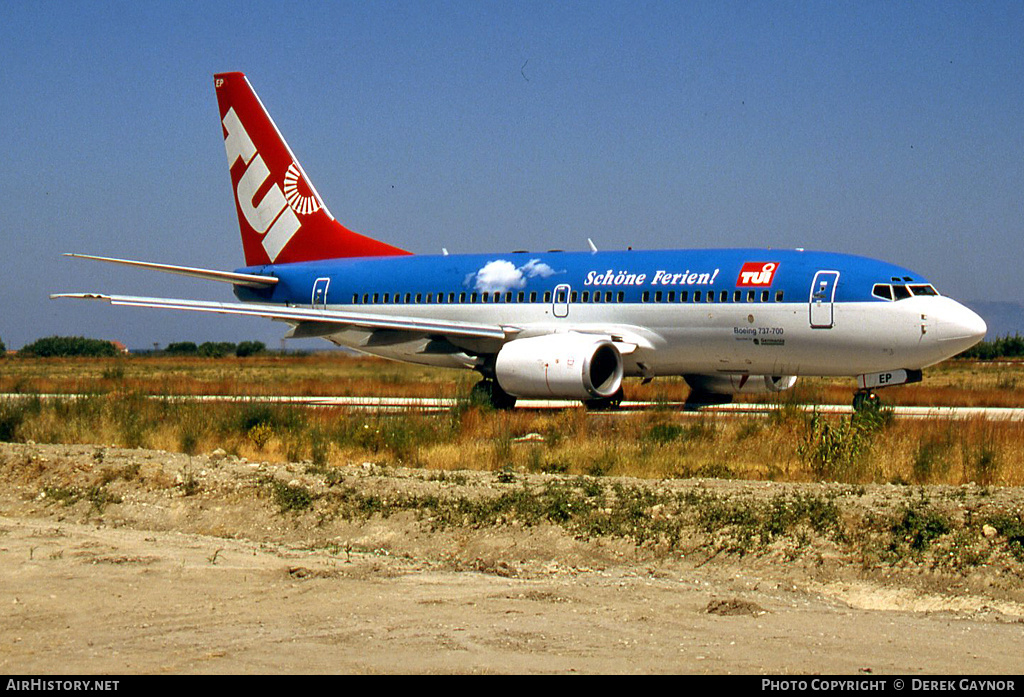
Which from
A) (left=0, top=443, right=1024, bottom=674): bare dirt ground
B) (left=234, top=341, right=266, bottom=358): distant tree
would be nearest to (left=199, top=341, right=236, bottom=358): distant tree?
(left=234, top=341, right=266, bottom=358): distant tree

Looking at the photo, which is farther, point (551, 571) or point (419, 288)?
point (419, 288)

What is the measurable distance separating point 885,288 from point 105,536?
15600 mm

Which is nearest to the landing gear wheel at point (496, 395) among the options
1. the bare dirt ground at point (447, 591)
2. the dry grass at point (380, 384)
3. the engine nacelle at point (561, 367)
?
the dry grass at point (380, 384)

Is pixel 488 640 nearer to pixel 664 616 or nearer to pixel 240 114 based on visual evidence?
pixel 664 616

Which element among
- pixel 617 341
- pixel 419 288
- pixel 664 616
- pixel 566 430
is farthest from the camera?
pixel 419 288

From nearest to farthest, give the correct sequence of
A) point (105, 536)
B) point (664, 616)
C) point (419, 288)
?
point (664, 616) < point (105, 536) < point (419, 288)

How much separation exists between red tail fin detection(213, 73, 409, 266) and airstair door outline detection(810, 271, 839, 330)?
1240cm

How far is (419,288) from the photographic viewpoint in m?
29.0

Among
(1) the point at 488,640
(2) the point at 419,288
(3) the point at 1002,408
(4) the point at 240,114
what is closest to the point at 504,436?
(1) the point at 488,640

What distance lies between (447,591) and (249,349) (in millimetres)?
76770

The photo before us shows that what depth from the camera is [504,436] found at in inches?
685

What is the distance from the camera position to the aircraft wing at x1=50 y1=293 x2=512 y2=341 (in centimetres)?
2631
